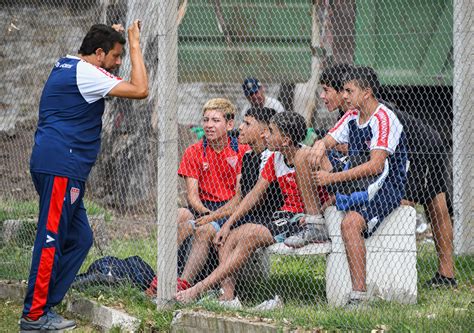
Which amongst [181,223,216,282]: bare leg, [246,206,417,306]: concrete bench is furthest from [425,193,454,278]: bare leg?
[181,223,216,282]: bare leg

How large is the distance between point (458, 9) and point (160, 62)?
2.34 m

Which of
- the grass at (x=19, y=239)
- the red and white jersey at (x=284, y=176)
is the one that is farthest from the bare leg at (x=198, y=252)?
the grass at (x=19, y=239)

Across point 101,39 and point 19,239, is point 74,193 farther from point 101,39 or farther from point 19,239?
point 19,239

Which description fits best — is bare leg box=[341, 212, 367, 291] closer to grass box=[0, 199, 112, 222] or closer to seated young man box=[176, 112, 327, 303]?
seated young man box=[176, 112, 327, 303]

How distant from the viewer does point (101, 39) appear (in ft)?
21.1

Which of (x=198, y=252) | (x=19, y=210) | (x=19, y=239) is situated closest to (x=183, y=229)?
(x=198, y=252)

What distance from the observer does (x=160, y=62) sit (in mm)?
6566

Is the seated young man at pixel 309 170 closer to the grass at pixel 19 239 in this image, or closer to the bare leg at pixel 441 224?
the bare leg at pixel 441 224

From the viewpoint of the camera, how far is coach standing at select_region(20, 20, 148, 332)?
6180mm

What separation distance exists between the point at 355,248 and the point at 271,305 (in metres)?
0.62

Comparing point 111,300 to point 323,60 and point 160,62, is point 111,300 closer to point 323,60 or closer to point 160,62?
point 160,62

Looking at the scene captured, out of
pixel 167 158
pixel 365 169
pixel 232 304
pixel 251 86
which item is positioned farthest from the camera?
pixel 251 86

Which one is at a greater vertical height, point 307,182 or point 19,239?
point 307,182

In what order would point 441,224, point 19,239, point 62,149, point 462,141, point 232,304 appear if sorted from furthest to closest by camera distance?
1. point 19,239
2. point 462,141
3. point 441,224
4. point 232,304
5. point 62,149
